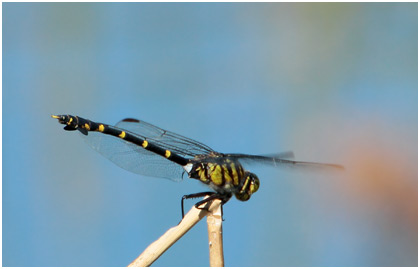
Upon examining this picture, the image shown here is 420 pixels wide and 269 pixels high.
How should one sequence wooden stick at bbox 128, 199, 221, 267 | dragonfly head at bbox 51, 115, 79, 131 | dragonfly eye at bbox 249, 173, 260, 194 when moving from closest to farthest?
wooden stick at bbox 128, 199, 221, 267
dragonfly head at bbox 51, 115, 79, 131
dragonfly eye at bbox 249, 173, 260, 194

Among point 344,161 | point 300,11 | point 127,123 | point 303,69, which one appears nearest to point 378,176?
point 344,161

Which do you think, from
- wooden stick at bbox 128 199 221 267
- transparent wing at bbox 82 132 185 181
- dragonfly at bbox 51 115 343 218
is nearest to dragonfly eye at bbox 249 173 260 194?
dragonfly at bbox 51 115 343 218

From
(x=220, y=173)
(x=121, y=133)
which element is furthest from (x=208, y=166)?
(x=121, y=133)

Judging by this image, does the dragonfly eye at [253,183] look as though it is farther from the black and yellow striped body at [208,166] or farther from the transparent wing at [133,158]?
the transparent wing at [133,158]

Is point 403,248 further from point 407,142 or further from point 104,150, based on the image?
point 104,150

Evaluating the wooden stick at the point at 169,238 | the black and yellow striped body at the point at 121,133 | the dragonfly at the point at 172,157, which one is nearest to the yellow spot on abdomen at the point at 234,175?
the dragonfly at the point at 172,157

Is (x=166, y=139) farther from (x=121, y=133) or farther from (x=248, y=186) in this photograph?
(x=248, y=186)

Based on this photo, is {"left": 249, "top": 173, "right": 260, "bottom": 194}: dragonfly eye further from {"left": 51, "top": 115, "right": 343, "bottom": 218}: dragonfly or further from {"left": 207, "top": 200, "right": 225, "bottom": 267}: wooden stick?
{"left": 207, "top": 200, "right": 225, "bottom": 267}: wooden stick
